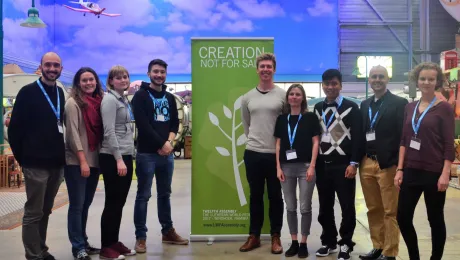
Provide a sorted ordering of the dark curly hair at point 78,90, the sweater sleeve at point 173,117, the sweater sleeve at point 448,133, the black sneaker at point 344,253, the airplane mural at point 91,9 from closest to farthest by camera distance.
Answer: the sweater sleeve at point 448,133, the dark curly hair at point 78,90, the black sneaker at point 344,253, the sweater sleeve at point 173,117, the airplane mural at point 91,9

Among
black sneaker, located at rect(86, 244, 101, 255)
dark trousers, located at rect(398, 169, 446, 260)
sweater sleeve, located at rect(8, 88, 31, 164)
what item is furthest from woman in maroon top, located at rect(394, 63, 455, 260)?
sweater sleeve, located at rect(8, 88, 31, 164)

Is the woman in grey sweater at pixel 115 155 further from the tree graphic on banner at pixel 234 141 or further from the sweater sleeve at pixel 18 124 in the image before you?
the tree graphic on banner at pixel 234 141

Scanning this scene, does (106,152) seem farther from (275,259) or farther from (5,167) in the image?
(5,167)

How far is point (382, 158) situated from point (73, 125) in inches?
97.4

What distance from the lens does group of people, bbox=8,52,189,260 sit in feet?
11.2

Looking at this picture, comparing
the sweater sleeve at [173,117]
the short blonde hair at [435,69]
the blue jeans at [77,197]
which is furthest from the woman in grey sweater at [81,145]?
the short blonde hair at [435,69]

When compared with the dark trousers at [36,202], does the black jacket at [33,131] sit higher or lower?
higher

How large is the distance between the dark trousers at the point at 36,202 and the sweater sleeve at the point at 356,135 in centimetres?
239

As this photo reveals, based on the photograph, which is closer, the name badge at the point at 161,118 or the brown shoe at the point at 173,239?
the name badge at the point at 161,118

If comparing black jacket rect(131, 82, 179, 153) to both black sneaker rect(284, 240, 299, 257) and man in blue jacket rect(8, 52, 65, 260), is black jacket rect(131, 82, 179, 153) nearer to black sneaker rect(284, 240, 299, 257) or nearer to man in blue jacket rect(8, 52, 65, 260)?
man in blue jacket rect(8, 52, 65, 260)

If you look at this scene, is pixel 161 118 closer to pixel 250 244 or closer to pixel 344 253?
pixel 250 244

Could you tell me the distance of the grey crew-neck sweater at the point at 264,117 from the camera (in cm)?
387

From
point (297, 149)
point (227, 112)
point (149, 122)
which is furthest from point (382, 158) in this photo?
point (149, 122)

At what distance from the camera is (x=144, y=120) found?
3934 millimetres
